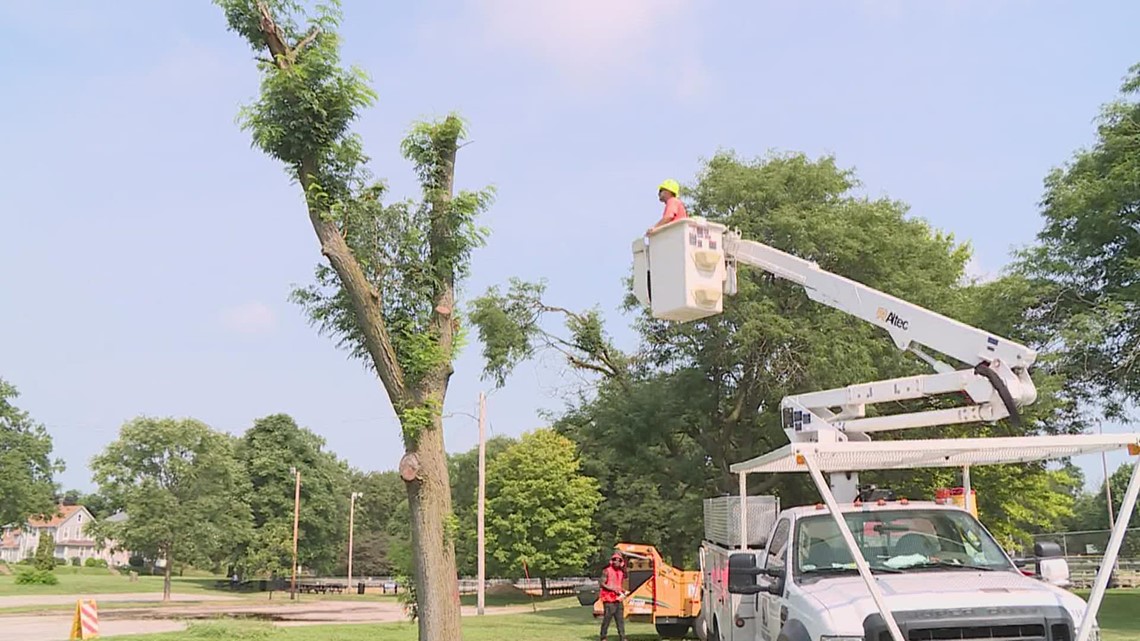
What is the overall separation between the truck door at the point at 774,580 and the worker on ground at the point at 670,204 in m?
2.76

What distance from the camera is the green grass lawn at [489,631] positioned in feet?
61.9

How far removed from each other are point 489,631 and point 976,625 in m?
17.3

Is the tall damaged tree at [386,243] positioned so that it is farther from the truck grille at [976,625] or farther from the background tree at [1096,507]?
the background tree at [1096,507]

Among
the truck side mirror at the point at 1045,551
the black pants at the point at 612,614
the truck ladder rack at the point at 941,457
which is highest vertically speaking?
the truck ladder rack at the point at 941,457

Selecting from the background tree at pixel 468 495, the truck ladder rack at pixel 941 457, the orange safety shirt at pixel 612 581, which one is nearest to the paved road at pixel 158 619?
the background tree at pixel 468 495

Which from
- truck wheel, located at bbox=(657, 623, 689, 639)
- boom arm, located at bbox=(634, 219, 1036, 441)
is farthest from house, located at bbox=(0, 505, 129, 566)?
boom arm, located at bbox=(634, 219, 1036, 441)

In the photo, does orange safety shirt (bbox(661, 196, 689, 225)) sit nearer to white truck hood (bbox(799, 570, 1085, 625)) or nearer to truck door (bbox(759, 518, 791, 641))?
truck door (bbox(759, 518, 791, 641))

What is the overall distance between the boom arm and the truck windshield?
0.93 meters

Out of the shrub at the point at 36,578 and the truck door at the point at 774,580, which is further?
the shrub at the point at 36,578

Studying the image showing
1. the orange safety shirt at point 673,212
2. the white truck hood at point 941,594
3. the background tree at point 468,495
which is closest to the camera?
the white truck hood at point 941,594

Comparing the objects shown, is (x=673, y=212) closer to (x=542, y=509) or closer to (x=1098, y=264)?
(x=1098, y=264)

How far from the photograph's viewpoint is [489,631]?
864 inches

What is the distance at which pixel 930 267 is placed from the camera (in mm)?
27875

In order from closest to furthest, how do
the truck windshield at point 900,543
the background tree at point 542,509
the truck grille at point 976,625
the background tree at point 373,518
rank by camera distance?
the truck grille at point 976,625
the truck windshield at point 900,543
the background tree at point 542,509
the background tree at point 373,518
